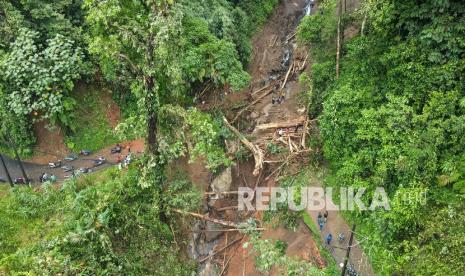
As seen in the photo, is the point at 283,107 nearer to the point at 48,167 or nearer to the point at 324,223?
the point at 324,223

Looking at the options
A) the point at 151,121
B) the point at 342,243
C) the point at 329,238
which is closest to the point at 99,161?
the point at 151,121

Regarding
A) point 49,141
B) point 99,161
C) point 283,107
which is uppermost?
point 283,107

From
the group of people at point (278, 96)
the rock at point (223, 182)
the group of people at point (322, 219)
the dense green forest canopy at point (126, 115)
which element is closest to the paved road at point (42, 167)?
the dense green forest canopy at point (126, 115)

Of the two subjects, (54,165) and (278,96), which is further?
(278,96)

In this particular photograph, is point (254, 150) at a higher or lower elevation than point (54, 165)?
higher

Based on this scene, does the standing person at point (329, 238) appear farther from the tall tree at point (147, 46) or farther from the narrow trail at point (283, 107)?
the tall tree at point (147, 46)

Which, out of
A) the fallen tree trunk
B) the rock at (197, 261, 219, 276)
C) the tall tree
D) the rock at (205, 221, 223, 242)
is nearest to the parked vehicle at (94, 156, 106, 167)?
the tall tree

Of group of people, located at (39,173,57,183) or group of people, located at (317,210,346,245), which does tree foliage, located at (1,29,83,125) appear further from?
group of people, located at (317,210,346,245)
